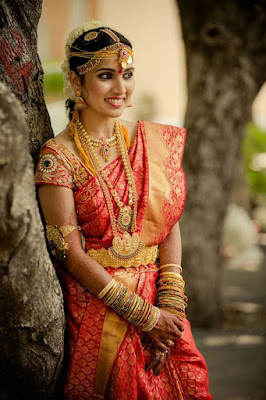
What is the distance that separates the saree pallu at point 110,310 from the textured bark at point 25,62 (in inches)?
6.7

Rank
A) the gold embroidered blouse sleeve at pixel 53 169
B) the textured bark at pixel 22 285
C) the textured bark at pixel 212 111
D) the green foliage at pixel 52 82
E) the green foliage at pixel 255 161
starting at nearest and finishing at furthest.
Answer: the textured bark at pixel 22 285 < the gold embroidered blouse sleeve at pixel 53 169 < the textured bark at pixel 212 111 < the green foliage at pixel 52 82 < the green foliage at pixel 255 161

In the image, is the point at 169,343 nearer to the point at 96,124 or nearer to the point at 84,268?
the point at 84,268

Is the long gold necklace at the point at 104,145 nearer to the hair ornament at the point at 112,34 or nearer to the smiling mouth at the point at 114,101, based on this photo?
the smiling mouth at the point at 114,101

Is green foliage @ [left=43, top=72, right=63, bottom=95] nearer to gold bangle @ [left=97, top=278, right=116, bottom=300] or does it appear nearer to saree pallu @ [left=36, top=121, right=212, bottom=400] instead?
saree pallu @ [left=36, top=121, right=212, bottom=400]

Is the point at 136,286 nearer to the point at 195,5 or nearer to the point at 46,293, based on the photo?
the point at 46,293

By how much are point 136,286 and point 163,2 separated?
14.5 m

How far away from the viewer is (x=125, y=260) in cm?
199

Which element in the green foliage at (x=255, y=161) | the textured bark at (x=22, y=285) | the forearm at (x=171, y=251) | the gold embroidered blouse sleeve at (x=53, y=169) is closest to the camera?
the textured bark at (x=22, y=285)

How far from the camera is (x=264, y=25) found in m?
4.79

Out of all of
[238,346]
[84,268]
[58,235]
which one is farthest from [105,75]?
[238,346]

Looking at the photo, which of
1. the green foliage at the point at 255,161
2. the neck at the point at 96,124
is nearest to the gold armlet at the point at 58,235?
the neck at the point at 96,124

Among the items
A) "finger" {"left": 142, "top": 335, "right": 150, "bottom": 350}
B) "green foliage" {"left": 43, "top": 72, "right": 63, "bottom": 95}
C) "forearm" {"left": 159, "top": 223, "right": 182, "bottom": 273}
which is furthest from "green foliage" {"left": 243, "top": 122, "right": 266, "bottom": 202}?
"finger" {"left": 142, "top": 335, "right": 150, "bottom": 350}

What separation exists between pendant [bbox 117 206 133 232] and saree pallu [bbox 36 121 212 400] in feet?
0.14

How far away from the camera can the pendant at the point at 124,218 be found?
77.4 inches
